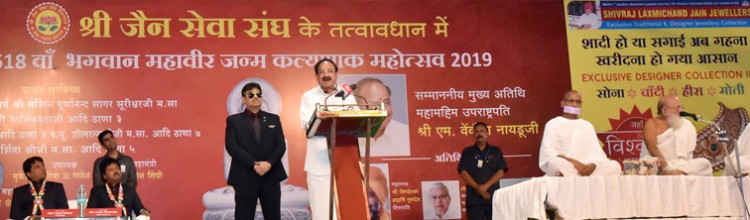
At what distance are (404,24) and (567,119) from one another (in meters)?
2.40

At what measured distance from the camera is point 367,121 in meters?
5.28

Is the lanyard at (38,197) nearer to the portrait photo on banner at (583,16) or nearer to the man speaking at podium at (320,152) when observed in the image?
the man speaking at podium at (320,152)

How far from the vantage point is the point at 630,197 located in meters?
6.85

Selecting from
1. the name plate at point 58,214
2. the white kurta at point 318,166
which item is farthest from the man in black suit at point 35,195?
the white kurta at point 318,166

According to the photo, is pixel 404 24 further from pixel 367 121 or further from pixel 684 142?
pixel 367 121

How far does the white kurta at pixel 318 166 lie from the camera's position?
635 cm

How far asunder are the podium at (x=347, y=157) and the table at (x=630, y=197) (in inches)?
68.1

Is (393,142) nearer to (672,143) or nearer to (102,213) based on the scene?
(672,143)

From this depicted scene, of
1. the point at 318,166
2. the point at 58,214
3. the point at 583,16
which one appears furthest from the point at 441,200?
the point at 58,214

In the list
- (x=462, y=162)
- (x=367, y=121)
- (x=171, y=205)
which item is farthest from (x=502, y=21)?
(x=367, y=121)

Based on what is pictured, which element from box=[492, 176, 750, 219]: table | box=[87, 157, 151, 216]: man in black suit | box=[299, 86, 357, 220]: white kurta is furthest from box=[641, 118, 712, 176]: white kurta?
box=[87, 157, 151, 216]: man in black suit

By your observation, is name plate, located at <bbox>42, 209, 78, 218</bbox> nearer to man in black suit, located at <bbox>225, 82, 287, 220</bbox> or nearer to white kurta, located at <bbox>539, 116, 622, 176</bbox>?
man in black suit, located at <bbox>225, 82, 287, 220</bbox>

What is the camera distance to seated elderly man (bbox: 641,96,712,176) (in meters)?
7.91

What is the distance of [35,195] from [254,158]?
216 cm
